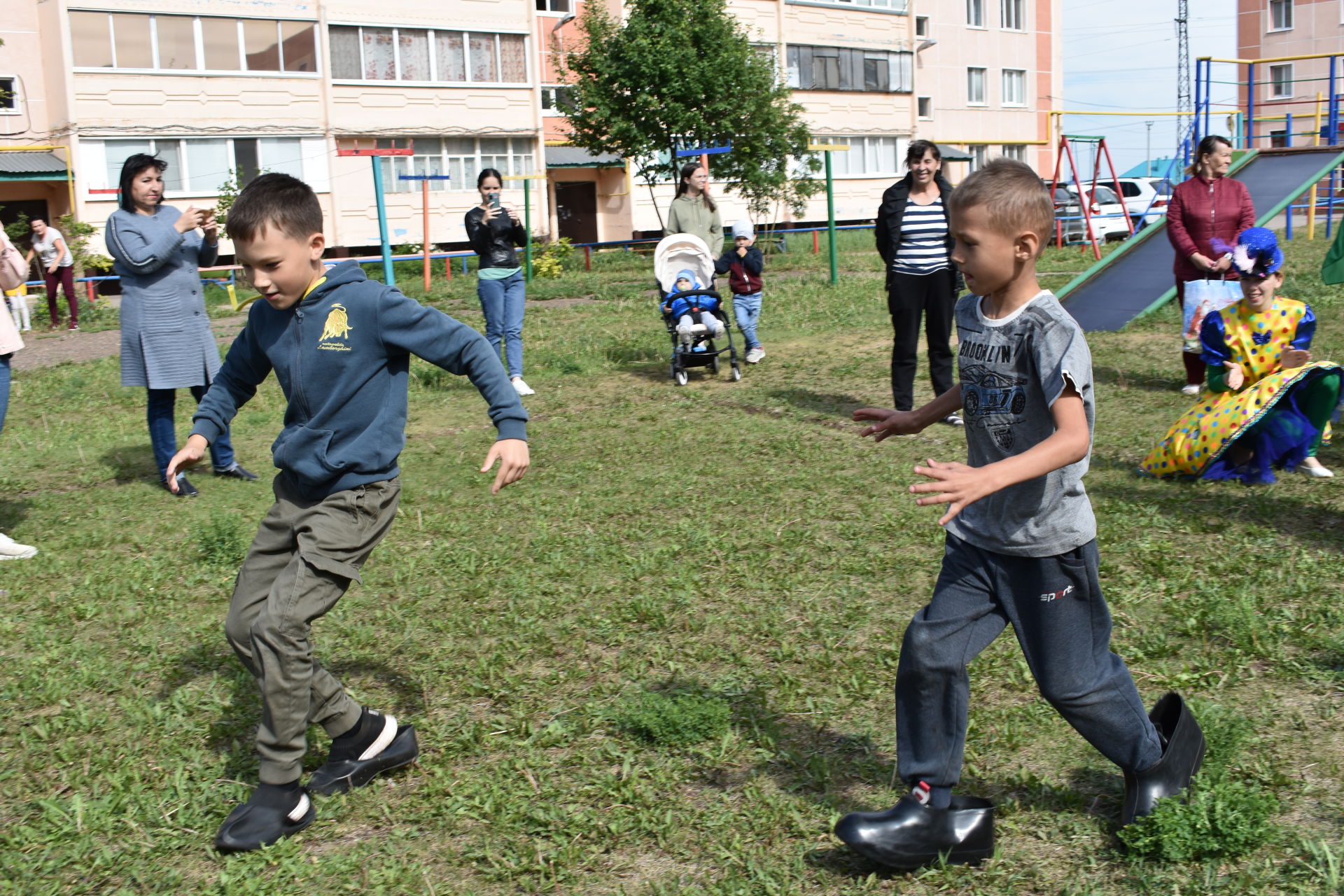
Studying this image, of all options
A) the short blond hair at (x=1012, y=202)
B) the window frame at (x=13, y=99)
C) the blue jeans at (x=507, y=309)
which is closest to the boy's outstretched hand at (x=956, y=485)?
the short blond hair at (x=1012, y=202)

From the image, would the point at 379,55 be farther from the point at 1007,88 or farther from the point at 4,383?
the point at 4,383

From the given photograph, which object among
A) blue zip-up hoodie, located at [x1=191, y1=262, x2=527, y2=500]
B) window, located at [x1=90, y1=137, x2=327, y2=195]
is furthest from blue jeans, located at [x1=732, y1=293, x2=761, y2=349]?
window, located at [x1=90, y1=137, x2=327, y2=195]

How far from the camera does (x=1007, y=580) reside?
294 cm

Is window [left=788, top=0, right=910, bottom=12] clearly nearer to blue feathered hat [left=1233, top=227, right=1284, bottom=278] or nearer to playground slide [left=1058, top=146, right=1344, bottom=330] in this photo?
playground slide [left=1058, top=146, right=1344, bottom=330]

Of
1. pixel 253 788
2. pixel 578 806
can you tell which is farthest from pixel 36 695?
pixel 578 806

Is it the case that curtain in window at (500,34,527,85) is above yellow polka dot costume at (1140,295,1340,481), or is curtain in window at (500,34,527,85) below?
above

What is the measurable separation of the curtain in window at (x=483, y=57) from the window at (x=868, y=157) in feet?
47.6

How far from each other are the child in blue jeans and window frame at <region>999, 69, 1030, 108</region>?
47.4m

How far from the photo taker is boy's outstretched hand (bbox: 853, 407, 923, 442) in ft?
10.7

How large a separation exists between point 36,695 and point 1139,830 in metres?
3.81

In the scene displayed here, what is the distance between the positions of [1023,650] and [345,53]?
38640 millimetres

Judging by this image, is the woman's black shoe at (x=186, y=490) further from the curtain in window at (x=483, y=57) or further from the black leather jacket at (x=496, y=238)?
the curtain in window at (x=483, y=57)

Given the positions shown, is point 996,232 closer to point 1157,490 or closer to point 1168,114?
point 1157,490

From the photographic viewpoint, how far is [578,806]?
3434 millimetres
